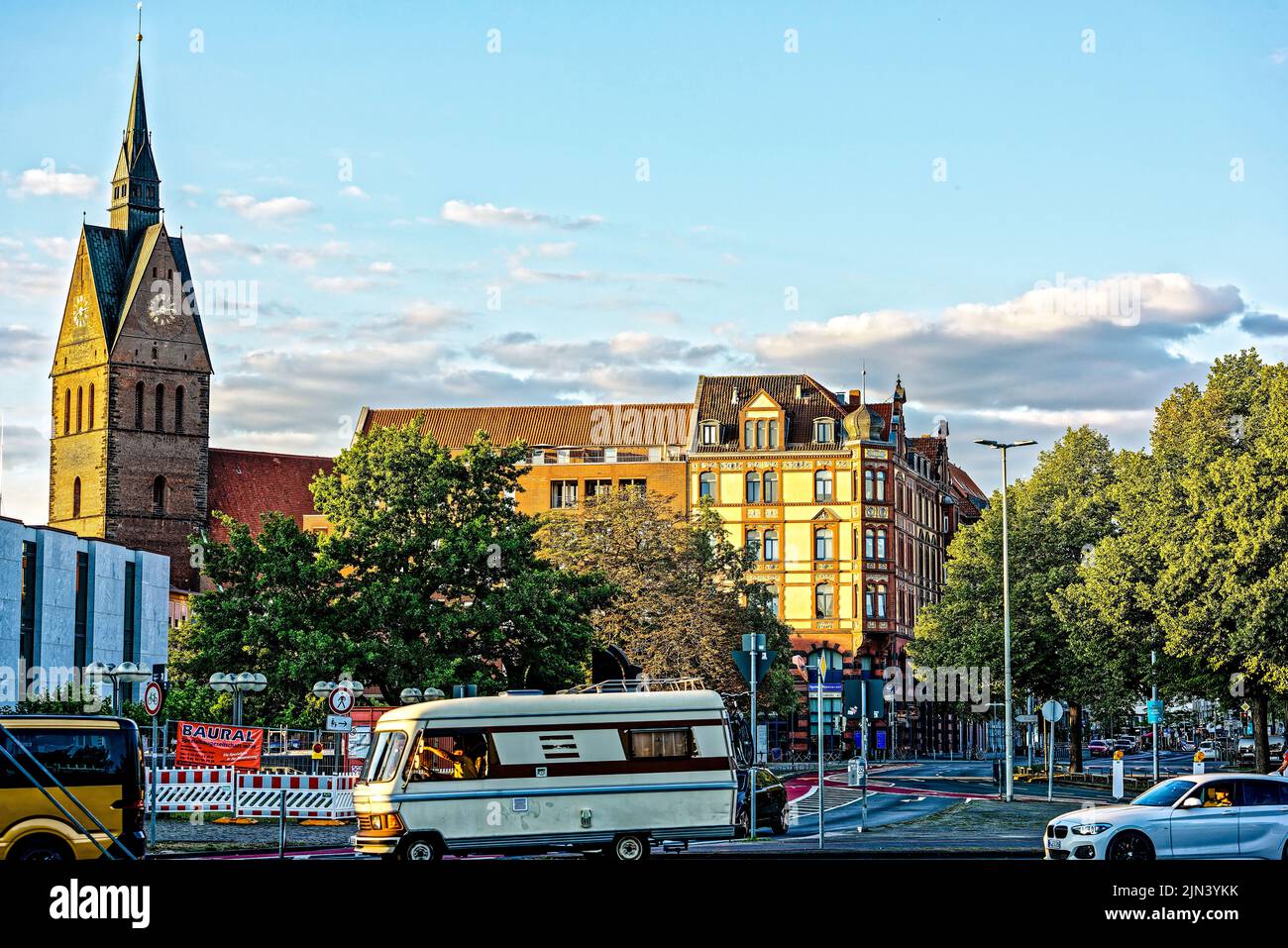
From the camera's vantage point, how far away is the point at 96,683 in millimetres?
67500

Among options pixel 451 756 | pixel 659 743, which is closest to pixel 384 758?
pixel 451 756

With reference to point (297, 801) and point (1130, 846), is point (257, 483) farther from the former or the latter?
point (1130, 846)

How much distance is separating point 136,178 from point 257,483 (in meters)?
27.8

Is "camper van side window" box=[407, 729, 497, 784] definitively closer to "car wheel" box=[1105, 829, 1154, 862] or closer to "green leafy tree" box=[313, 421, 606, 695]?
"car wheel" box=[1105, 829, 1154, 862]

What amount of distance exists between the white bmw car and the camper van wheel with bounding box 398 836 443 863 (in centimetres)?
822

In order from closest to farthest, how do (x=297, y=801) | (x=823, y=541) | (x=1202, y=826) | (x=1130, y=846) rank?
(x=1202, y=826) < (x=1130, y=846) < (x=297, y=801) < (x=823, y=541)

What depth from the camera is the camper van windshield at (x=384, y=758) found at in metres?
24.8

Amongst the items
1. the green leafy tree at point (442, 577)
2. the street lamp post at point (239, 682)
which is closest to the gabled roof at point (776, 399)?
the green leafy tree at point (442, 577)

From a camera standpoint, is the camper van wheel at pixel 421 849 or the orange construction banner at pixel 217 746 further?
the orange construction banner at pixel 217 746

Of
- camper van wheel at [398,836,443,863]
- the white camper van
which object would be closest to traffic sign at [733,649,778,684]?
the white camper van

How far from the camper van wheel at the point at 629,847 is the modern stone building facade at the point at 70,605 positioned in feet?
166

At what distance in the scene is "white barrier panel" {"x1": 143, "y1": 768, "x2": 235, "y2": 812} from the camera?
4047 centimetres

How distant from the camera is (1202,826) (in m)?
22.3

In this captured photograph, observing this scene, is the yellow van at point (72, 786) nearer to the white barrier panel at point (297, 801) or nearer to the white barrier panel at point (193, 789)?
the white barrier panel at point (297, 801)
